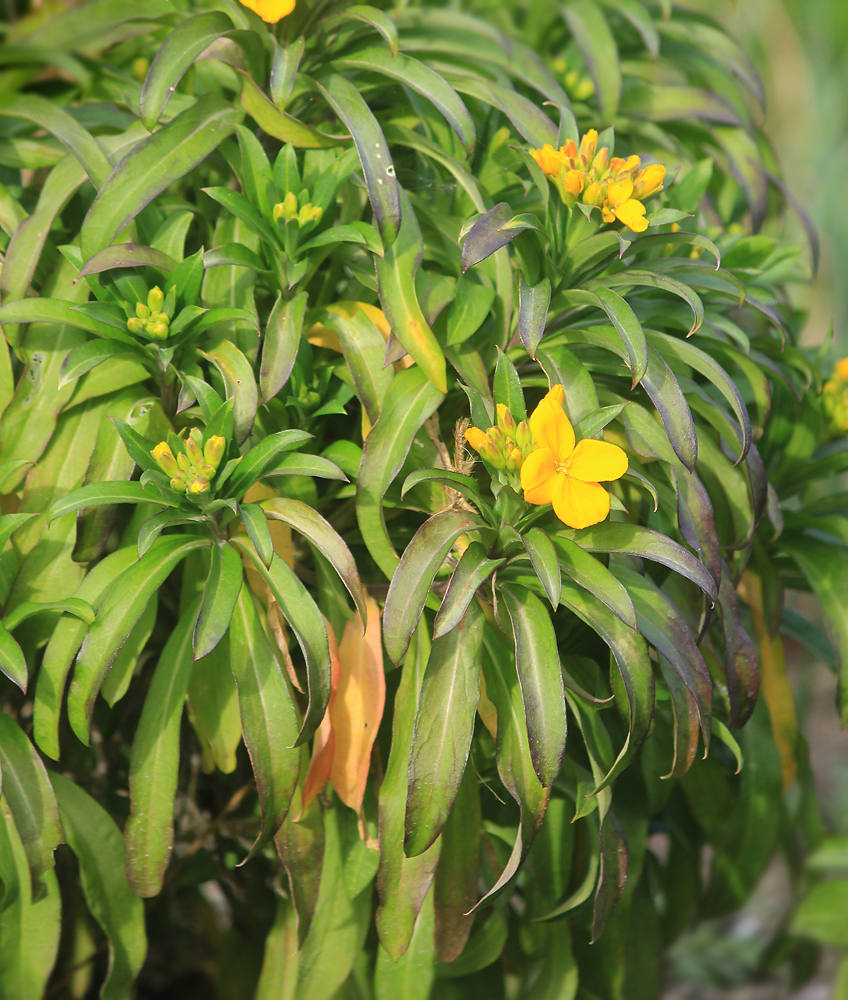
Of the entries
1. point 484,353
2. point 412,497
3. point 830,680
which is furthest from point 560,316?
point 830,680

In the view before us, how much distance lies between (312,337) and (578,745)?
0.60 m

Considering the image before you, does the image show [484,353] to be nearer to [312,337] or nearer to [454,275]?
[454,275]

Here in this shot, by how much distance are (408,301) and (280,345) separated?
0.15 meters

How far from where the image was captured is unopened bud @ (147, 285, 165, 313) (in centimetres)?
92

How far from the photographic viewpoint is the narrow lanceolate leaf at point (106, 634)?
0.87 meters

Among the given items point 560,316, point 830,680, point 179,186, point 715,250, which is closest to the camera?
point 715,250

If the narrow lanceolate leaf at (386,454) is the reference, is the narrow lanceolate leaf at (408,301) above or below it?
above

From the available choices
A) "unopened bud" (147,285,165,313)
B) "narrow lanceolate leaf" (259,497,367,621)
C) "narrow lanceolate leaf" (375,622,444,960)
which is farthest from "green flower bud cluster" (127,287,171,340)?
"narrow lanceolate leaf" (375,622,444,960)

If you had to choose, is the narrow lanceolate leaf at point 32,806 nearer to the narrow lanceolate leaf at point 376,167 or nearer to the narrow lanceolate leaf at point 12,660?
the narrow lanceolate leaf at point 12,660

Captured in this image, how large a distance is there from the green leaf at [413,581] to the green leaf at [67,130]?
1.82 feet

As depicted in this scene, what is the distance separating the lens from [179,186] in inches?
48.9

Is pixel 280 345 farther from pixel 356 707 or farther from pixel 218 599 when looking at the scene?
pixel 356 707

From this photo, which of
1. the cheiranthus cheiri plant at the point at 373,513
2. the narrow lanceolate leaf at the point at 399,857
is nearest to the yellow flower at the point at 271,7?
the cheiranthus cheiri plant at the point at 373,513

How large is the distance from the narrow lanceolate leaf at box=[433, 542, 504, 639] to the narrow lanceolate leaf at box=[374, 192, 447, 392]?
7.2 inches
